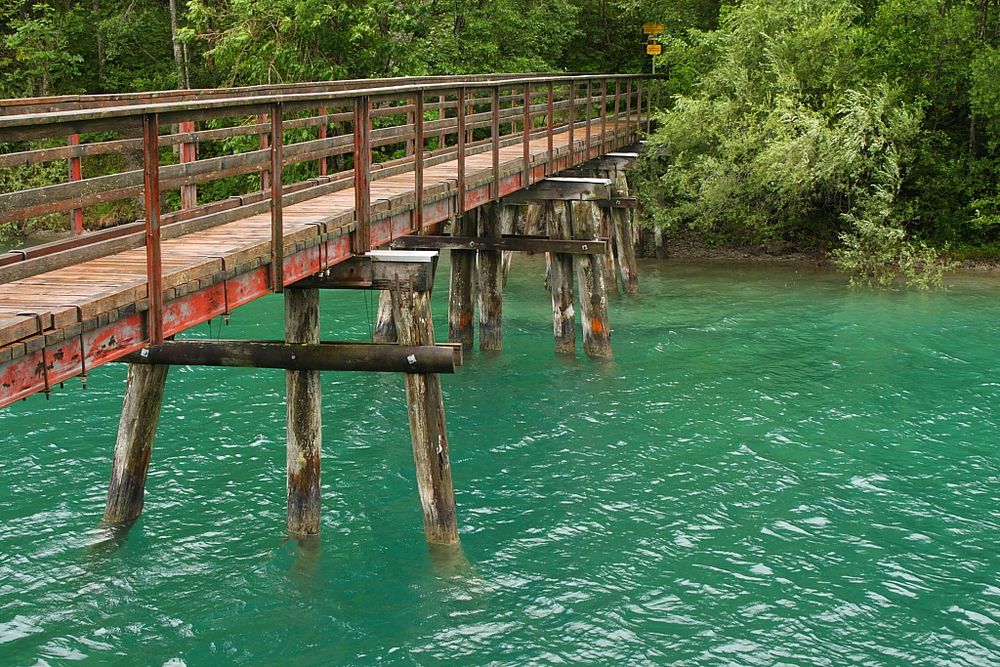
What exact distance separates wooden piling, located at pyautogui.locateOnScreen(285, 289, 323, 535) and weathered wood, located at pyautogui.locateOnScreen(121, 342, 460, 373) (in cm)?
22

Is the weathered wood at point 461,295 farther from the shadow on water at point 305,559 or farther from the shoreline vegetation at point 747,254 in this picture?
the shoreline vegetation at point 747,254

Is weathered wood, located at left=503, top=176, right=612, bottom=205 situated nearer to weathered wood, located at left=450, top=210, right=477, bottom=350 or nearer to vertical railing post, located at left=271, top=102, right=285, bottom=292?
weathered wood, located at left=450, top=210, right=477, bottom=350

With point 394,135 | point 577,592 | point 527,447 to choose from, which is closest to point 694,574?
point 577,592

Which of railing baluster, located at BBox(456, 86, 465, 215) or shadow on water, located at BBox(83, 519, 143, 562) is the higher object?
railing baluster, located at BBox(456, 86, 465, 215)

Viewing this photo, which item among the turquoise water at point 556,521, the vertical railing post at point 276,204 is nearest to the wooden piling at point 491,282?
the turquoise water at point 556,521

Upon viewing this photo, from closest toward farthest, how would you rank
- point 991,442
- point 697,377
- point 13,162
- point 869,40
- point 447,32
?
1. point 13,162
2. point 991,442
3. point 697,377
4. point 869,40
5. point 447,32

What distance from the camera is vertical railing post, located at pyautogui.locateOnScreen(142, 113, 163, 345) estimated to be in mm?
6184

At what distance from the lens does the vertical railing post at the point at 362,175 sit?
8766 mm

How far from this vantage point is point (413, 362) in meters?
8.76

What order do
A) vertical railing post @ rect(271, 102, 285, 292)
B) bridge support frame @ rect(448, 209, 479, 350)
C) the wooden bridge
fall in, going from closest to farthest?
the wooden bridge < vertical railing post @ rect(271, 102, 285, 292) < bridge support frame @ rect(448, 209, 479, 350)

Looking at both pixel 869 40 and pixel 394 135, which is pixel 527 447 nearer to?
pixel 394 135

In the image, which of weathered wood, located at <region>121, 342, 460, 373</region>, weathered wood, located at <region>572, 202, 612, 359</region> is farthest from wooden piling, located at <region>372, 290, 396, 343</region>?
weathered wood, located at <region>121, 342, 460, 373</region>

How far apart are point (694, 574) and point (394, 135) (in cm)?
597

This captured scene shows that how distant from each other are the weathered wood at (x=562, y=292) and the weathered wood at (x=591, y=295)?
0.56 ft
